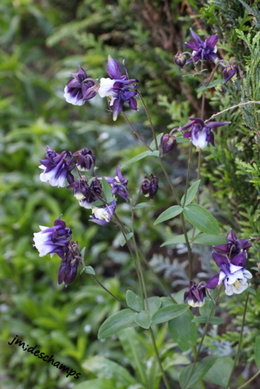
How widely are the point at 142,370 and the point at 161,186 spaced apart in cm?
115

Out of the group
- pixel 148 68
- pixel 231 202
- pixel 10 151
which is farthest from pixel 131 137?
pixel 231 202

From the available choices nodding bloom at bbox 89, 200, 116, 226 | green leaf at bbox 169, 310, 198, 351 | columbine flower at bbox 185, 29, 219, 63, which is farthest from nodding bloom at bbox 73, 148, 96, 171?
green leaf at bbox 169, 310, 198, 351

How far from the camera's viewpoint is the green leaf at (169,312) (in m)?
1.42

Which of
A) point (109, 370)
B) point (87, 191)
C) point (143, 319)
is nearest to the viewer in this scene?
point (87, 191)

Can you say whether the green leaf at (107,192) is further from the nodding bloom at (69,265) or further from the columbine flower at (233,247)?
the columbine flower at (233,247)

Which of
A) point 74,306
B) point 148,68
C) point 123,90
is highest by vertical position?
point 123,90

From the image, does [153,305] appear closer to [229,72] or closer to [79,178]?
[79,178]

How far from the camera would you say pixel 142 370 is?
2.02 m

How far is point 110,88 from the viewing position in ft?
3.98

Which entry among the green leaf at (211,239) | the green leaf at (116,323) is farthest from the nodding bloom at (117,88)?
the green leaf at (116,323)

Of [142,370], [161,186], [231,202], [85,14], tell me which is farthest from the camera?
[85,14]

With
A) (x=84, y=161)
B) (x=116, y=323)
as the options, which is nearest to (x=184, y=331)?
(x=116, y=323)

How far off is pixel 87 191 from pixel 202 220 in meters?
0.30

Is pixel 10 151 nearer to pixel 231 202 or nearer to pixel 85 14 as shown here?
pixel 85 14
